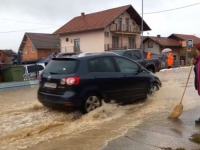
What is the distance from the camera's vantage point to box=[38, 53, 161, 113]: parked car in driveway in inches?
249

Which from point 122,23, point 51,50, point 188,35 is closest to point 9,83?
point 122,23

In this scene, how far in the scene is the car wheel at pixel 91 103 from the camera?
21.3ft

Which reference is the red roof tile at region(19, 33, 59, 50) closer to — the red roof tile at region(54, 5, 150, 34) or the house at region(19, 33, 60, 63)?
the house at region(19, 33, 60, 63)

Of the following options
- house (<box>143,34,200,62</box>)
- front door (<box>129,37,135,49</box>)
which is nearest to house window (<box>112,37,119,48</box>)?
front door (<box>129,37,135,49</box>)

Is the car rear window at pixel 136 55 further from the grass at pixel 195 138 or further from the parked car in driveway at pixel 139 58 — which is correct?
the grass at pixel 195 138

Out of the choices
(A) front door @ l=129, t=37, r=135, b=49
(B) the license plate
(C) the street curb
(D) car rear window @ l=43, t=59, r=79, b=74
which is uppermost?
(A) front door @ l=129, t=37, r=135, b=49

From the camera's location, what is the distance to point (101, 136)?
5.15 metres

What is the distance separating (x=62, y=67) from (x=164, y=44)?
45.7m

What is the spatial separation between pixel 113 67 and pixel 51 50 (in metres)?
44.6

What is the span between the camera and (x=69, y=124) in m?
6.04

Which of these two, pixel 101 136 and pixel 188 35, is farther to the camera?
pixel 188 35

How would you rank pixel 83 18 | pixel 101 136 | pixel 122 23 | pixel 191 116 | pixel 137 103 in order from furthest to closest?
pixel 83 18, pixel 122 23, pixel 137 103, pixel 191 116, pixel 101 136

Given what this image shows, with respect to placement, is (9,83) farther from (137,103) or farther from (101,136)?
(101,136)

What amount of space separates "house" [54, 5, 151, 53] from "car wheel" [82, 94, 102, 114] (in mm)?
31362
